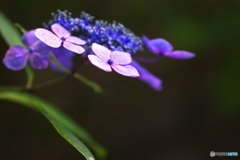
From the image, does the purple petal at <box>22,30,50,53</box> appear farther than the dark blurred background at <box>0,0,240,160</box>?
No

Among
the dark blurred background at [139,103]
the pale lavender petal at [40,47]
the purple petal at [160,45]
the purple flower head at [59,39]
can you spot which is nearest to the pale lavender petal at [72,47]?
the purple flower head at [59,39]

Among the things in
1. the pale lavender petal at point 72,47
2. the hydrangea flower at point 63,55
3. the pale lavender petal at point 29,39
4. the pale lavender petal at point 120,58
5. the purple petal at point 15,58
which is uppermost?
the hydrangea flower at point 63,55

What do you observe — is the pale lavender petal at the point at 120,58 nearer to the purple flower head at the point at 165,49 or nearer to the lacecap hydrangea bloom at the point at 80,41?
the lacecap hydrangea bloom at the point at 80,41

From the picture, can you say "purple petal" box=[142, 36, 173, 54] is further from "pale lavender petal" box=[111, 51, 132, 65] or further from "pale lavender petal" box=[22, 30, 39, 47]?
"pale lavender petal" box=[22, 30, 39, 47]

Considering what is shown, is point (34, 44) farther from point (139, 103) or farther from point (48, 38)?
point (139, 103)

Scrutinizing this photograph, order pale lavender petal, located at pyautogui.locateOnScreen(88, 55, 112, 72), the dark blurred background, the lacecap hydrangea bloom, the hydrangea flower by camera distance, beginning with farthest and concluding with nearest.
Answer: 1. the dark blurred background
2. the hydrangea flower
3. the lacecap hydrangea bloom
4. pale lavender petal, located at pyautogui.locateOnScreen(88, 55, 112, 72)

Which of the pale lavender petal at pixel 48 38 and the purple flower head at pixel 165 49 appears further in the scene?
the purple flower head at pixel 165 49

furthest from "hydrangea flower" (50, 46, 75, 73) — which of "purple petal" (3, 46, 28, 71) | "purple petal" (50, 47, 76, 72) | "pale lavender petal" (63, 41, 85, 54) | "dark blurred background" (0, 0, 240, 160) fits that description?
"dark blurred background" (0, 0, 240, 160)
